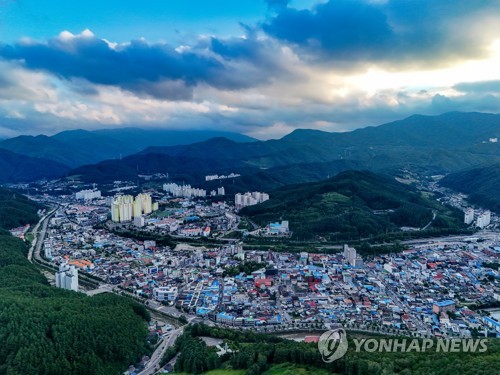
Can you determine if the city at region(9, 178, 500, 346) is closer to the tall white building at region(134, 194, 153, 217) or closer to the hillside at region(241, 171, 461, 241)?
the hillside at region(241, 171, 461, 241)

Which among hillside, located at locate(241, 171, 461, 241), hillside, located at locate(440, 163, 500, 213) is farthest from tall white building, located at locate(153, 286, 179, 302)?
hillside, located at locate(440, 163, 500, 213)

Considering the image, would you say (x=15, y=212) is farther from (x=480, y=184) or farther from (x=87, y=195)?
(x=480, y=184)

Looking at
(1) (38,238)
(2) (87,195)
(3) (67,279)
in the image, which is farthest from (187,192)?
(3) (67,279)

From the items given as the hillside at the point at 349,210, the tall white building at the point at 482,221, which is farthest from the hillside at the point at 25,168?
the tall white building at the point at 482,221

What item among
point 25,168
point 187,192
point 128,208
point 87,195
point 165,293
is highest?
point 25,168

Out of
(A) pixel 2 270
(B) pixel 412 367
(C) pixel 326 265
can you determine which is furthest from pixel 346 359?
(A) pixel 2 270

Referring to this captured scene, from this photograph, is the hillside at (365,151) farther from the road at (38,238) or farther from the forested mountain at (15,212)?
the road at (38,238)

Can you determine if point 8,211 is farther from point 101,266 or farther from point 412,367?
point 412,367
